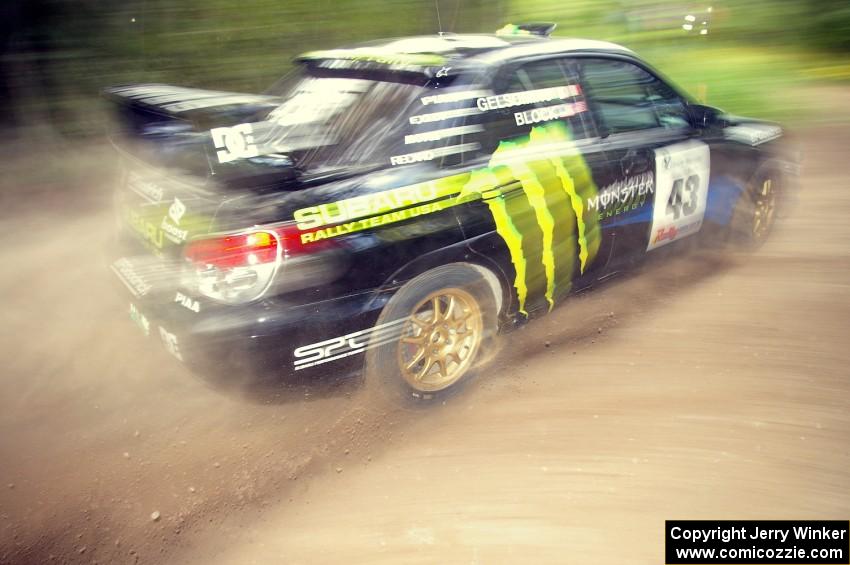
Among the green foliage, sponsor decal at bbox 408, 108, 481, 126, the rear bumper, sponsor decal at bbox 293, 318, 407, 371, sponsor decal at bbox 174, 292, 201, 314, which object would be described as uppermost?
the green foliage

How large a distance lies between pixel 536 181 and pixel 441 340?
2.89 ft

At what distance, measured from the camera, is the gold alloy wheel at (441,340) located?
10.2ft

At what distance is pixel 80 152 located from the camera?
252 inches

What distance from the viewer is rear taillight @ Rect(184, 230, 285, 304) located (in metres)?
2.52

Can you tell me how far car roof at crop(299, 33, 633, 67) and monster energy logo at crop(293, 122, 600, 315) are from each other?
42 cm

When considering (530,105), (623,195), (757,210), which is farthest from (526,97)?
(757,210)

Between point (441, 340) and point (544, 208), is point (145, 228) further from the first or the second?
point (544, 208)

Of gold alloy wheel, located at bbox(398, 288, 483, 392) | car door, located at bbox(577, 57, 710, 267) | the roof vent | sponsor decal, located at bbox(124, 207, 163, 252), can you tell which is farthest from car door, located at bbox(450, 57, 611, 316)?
sponsor decal, located at bbox(124, 207, 163, 252)

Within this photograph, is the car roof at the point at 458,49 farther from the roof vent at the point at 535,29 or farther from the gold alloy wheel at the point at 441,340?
the gold alloy wheel at the point at 441,340

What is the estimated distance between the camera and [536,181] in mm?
3234

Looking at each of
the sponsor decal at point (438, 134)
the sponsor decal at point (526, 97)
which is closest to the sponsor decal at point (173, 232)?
the sponsor decal at point (438, 134)

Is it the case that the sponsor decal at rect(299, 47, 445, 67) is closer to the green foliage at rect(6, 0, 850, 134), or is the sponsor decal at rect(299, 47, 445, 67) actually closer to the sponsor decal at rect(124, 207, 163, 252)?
the sponsor decal at rect(124, 207, 163, 252)

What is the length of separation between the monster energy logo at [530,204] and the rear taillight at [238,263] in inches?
13.4

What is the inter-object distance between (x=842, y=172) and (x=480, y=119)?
5581 millimetres
